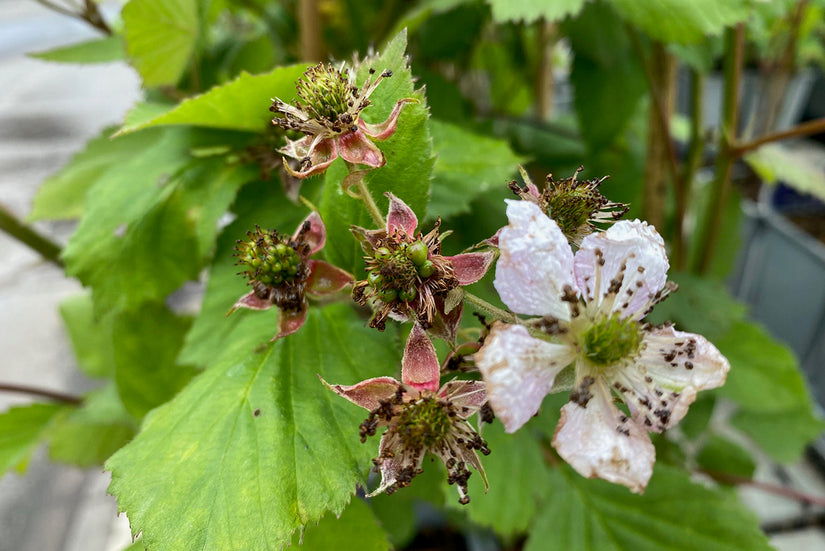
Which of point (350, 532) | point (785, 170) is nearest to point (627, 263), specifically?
point (350, 532)

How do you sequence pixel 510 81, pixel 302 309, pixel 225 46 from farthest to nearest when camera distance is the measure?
pixel 510 81 < pixel 225 46 < pixel 302 309

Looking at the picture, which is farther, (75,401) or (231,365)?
(75,401)

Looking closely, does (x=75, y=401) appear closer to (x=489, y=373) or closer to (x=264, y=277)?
(x=264, y=277)

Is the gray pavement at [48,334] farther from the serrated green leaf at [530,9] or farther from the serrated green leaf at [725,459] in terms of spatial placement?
the serrated green leaf at [530,9]

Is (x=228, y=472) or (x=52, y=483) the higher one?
(x=228, y=472)

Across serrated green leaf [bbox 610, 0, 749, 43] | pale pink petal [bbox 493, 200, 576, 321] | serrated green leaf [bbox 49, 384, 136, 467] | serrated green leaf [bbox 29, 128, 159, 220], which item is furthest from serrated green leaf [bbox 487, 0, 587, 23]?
serrated green leaf [bbox 49, 384, 136, 467]

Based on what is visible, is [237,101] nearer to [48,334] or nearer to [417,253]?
[417,253]

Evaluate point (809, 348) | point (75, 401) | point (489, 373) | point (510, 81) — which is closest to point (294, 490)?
point (489, 373)

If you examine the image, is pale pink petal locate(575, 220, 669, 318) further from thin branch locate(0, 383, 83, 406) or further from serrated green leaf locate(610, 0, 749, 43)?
thin branch locate(0, 383, 83, 406)
